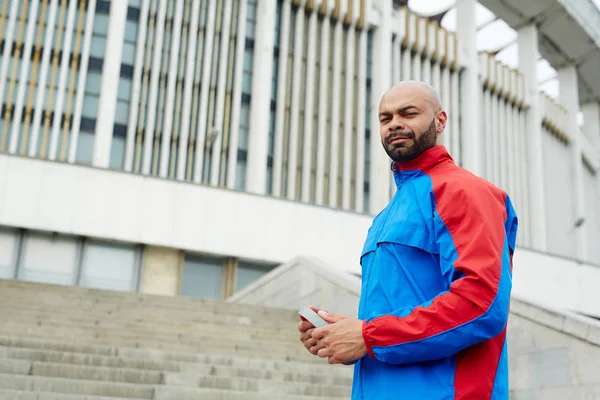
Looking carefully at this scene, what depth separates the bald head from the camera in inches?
78.1

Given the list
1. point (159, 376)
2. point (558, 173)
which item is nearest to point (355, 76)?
point (558, 173)

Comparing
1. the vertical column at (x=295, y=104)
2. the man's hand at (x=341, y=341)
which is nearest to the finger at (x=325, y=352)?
the man's hand at (x=341, y=341)

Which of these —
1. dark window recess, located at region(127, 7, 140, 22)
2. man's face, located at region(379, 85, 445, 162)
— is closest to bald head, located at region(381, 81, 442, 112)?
man's face, located at region(379, 85, 445, 162)

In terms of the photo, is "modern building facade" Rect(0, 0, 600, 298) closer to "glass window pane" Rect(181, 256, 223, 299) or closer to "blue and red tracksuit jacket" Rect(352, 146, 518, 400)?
"glass window pane" Rect(181, 256, 223, 299)

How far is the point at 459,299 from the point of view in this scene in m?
1.68

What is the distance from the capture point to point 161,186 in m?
18.4

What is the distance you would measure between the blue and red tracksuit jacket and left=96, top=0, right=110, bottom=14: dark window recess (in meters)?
22.5

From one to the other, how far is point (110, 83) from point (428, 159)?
20970 millimetres

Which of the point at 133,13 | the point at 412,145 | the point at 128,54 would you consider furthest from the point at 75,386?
the point at 133,13

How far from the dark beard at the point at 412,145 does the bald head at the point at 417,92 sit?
0.19ft

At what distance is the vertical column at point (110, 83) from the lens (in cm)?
2119

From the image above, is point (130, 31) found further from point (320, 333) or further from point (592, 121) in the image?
point (592, 121)

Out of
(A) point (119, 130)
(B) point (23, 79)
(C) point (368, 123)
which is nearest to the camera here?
(B) point (23, 79)

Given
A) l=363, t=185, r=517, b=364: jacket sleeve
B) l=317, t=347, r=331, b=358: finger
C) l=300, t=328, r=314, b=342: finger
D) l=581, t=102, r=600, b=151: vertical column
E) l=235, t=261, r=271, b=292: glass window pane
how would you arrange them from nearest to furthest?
l=363, t=185, r=517, b=364: jacket sleeve, l=317, t=347, r=331, b=358: finger, l=300, t=328, r=314, b=342: finger, l=235, t=261, r=271, b=292: glass window pane, l=581, t=102, r=600, b=151: vertical column
